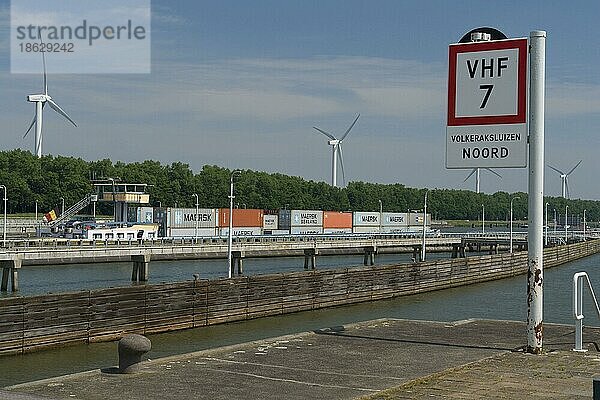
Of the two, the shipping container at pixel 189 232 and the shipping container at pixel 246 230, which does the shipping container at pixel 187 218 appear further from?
the shipping container at pixel 246 230

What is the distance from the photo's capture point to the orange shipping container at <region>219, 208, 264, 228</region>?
115581 millimetres

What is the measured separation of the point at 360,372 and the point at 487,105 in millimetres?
5961

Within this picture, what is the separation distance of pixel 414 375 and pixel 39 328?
47.8ft

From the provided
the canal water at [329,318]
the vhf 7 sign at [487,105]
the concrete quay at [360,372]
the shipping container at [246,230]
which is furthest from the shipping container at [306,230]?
the vhf 7 sign at [487,105]

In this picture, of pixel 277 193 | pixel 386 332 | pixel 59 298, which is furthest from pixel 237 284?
pixel 277 193

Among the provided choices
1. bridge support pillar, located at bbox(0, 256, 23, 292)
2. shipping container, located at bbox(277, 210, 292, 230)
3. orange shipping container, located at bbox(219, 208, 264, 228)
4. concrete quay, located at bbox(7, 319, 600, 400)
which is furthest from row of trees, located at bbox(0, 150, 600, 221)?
concrete quay, located at bbox(7, 319, 600, 400)

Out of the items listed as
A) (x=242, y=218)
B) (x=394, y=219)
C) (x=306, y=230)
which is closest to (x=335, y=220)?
(x=306, y=230)

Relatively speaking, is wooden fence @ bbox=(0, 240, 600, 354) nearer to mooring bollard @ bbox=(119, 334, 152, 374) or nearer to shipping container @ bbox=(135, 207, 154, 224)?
mooring bollard @ bbox=(119, 334, 152, 374)

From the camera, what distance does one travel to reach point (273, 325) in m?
34.3

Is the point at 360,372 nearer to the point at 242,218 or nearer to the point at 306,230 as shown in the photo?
the point at 242,218

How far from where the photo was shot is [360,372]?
15.7 metres

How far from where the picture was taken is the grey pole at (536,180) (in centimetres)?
1733

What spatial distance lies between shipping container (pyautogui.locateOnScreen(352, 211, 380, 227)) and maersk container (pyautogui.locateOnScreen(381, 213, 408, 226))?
2.82 m

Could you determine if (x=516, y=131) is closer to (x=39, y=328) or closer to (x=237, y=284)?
(x=39, y=328)
